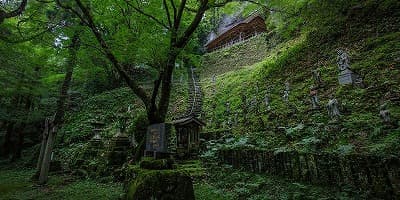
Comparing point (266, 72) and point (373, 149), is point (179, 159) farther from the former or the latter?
point (266, 72)

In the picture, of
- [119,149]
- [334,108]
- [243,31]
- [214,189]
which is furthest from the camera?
[243,31]

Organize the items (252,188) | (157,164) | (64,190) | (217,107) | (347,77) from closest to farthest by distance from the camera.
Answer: (157,164), (252,188), (64,190), (347,77), (217,107)

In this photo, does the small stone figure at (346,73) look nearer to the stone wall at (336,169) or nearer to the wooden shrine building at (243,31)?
the stone wall at (336,169)

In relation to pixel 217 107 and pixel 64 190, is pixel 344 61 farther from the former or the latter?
pixel 64 190

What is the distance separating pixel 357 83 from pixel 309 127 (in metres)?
3.61

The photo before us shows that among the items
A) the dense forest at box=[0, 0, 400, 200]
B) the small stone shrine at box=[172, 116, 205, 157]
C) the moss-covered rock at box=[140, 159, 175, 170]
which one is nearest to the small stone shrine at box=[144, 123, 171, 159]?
the dense forest at box=[0, 0, 400, 200]

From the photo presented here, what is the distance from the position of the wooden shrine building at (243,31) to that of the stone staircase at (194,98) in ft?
40.0

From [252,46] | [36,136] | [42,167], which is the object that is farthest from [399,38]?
[36,136]

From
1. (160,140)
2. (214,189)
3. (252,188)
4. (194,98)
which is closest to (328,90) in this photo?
(252,188)

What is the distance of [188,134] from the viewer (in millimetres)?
12297

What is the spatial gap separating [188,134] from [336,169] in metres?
7.84

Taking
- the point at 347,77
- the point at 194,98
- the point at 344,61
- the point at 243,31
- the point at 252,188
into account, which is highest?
the point at 243,31

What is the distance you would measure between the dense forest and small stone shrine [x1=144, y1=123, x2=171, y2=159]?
0.03 metres

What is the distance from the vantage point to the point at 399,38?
1119cm
